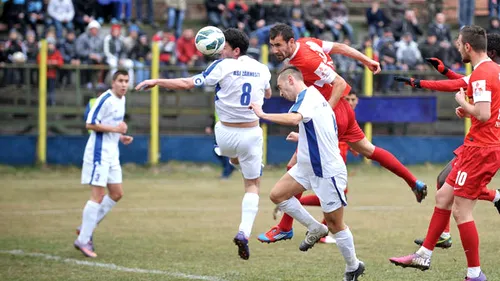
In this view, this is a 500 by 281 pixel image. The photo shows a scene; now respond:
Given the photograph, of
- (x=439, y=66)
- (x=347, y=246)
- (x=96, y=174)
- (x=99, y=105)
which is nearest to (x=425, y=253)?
(x=347, y=246)

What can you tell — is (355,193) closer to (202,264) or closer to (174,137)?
(174,137)

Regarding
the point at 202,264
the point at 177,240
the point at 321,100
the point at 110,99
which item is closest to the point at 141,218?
the point at 177,240

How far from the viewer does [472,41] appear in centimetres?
833

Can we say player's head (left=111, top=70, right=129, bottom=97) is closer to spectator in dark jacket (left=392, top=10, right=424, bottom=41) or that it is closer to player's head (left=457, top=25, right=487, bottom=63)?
player's head (left=457, top=25, right=487, bottom=63)

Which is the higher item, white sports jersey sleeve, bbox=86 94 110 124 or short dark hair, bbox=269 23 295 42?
short dark hair, bbox=269 23 295 42

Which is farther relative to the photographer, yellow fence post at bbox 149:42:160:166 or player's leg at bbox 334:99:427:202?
yellow fence post at bbox 149:42:160:166

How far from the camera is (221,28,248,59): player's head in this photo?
386 inches

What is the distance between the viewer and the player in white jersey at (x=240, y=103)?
9742mm

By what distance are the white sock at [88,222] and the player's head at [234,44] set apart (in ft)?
9.02

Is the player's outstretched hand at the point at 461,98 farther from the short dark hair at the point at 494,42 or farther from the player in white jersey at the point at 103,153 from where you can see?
the player in white jersey at the point at 103,153

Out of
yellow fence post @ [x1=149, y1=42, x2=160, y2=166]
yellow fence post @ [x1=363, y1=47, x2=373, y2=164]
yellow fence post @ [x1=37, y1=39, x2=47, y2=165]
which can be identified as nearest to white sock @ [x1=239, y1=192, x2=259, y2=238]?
yellow fence post @ [x1=149, y1=42, x2=160, y2=166]

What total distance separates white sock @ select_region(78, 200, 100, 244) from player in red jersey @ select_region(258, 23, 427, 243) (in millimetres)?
2341

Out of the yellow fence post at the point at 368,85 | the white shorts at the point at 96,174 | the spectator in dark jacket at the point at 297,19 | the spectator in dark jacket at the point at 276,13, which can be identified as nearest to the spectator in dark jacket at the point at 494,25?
the yellow fence post at the point at 368,85

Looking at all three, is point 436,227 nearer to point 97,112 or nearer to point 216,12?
point 97,112
